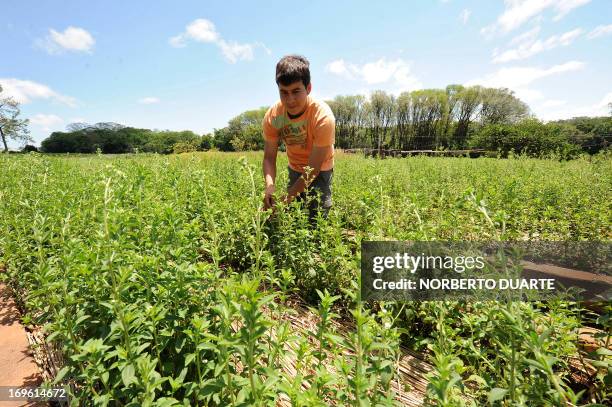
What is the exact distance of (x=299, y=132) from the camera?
411cm

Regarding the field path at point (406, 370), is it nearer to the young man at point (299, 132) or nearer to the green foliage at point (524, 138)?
the young man at point (299, 132)

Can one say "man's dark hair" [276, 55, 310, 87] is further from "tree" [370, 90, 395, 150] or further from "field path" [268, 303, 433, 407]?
"tree" [370, 90, 395, 150]

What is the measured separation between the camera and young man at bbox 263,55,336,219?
11.3ft

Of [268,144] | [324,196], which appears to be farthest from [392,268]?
[268,144]

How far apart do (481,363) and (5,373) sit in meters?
3.02

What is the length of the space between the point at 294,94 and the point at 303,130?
62 cm

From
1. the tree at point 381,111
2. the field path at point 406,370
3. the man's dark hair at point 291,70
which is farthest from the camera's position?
the tree at point 381,111

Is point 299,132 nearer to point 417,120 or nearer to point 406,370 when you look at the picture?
point 406,370

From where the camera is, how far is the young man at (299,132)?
3.44 meters

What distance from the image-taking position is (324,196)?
14.1 ft

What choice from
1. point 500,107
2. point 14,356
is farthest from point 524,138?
point 14,356

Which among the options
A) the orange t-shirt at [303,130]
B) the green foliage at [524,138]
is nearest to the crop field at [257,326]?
the orange t-shirt at [303,130]

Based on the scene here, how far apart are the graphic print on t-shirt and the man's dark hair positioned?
642mm

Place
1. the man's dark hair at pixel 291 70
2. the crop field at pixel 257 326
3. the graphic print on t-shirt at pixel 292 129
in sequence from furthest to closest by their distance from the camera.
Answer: the graphic print on t-shirt at pixel 292 129
the man's dark hair at pixel 291 70
the crop field at pixel 257 326
